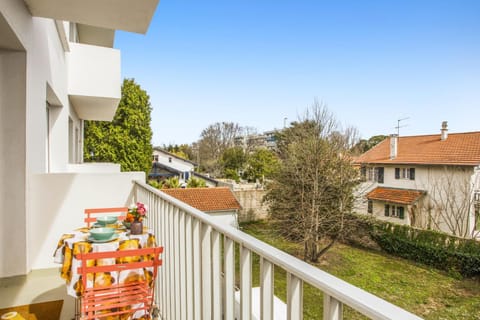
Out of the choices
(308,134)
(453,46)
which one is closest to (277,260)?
(308,134)

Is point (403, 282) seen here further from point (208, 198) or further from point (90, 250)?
point (90, 250)

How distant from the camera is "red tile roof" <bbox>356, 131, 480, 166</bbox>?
50.9 feet

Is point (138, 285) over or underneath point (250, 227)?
over

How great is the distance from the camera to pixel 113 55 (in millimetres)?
5727

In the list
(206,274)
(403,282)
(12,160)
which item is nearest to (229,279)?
(206,274)

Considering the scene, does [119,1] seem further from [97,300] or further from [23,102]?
[97,300]

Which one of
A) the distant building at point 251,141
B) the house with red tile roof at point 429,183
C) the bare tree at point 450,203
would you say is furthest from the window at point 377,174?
the distant building at point 251,141

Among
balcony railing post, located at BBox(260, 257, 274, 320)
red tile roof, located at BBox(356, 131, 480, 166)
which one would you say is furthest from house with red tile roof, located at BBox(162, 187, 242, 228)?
balcony railing post, located at BBox(260, 257, 274, 320)

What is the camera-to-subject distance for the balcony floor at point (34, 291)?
238 cm

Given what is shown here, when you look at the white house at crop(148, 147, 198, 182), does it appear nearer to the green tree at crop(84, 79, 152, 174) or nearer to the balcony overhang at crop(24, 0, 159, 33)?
the green tree at crop(84, 79, 152, 174)

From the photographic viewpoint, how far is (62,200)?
11.4ft

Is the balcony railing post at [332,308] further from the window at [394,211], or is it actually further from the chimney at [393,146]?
the chimney at [393,146]

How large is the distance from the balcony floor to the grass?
19.8 ft

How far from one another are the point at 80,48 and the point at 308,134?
998 cm
